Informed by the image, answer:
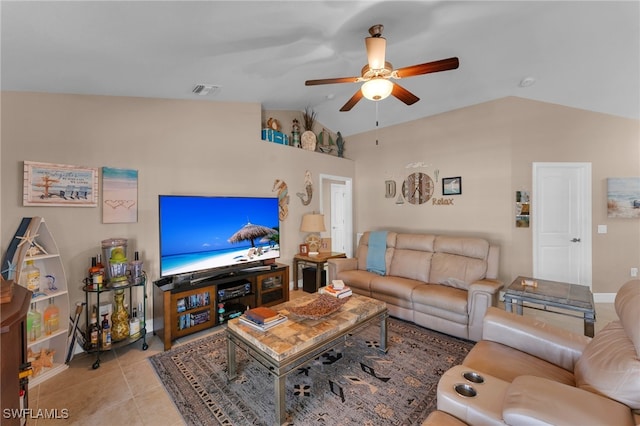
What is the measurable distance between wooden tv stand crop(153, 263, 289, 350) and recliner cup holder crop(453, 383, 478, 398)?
2.41 metres

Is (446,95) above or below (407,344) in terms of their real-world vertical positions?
above

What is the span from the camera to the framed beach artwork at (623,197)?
360 centimetres

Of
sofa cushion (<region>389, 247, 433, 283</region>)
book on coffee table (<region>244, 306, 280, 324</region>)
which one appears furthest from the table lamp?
book on coffee table (<region>244, 306, 280, 324</region>)

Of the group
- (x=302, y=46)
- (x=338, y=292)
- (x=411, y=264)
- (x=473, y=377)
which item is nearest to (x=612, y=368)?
(x=473, y=377)

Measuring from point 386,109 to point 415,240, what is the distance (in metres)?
2.21

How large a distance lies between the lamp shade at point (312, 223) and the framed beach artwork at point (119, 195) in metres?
2.21

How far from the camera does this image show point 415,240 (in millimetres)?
3756

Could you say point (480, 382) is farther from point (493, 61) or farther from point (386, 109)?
point (386, 109)

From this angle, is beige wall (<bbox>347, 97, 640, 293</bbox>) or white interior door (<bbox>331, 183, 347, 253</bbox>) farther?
white interior door (<bbox>331, 183, 347, 253</bbox>)

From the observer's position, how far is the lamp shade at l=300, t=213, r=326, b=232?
4211 mm

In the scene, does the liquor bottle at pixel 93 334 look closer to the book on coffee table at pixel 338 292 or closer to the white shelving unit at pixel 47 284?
the white shelving unit at pixel 47 284

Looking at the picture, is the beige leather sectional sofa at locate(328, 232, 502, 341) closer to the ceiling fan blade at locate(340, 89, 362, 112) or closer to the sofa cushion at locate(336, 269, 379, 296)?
the sofa cushion at locate(336, 269, 379, 296)

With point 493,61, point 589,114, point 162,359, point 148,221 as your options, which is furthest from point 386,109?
point 162,359

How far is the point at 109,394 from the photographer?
6.55ft
